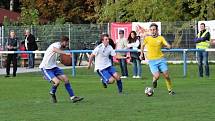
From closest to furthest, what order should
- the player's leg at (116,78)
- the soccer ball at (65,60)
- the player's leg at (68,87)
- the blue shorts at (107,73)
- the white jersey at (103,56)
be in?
the player's leg at (68,87) < the player's leg at (116,78) < the blue shorts at (107,73) < the white jersey at (103,56) < the soccer ball at (65,60)

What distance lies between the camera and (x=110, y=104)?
599 inches

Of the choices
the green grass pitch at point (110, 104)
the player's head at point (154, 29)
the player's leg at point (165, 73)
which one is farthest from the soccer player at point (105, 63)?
the player's head at point (154, 29)

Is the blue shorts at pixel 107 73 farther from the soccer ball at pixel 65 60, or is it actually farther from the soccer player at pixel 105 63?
the soccer ball at pixel 65 60

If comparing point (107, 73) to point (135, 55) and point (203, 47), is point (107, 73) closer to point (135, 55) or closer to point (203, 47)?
point (135, 55)

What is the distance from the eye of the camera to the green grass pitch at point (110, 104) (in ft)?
42.2

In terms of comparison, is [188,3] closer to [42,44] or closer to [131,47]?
[42,44]

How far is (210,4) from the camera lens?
3925 cm

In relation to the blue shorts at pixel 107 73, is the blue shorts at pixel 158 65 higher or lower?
higher

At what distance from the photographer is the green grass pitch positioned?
1287 centimetres

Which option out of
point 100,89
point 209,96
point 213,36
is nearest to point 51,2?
point 213,36

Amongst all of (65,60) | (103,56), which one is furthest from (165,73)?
(65,60)

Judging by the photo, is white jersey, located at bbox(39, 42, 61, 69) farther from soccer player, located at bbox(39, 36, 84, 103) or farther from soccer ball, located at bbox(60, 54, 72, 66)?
soccer ball, located at bbox(60, 54, 72, 66)

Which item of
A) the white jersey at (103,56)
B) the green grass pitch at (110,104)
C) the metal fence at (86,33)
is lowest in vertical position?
the green grass pitch at (110,104)

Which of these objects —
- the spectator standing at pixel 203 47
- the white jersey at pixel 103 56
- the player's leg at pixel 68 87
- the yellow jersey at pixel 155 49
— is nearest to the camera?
the player's leg at pixel 68 87
